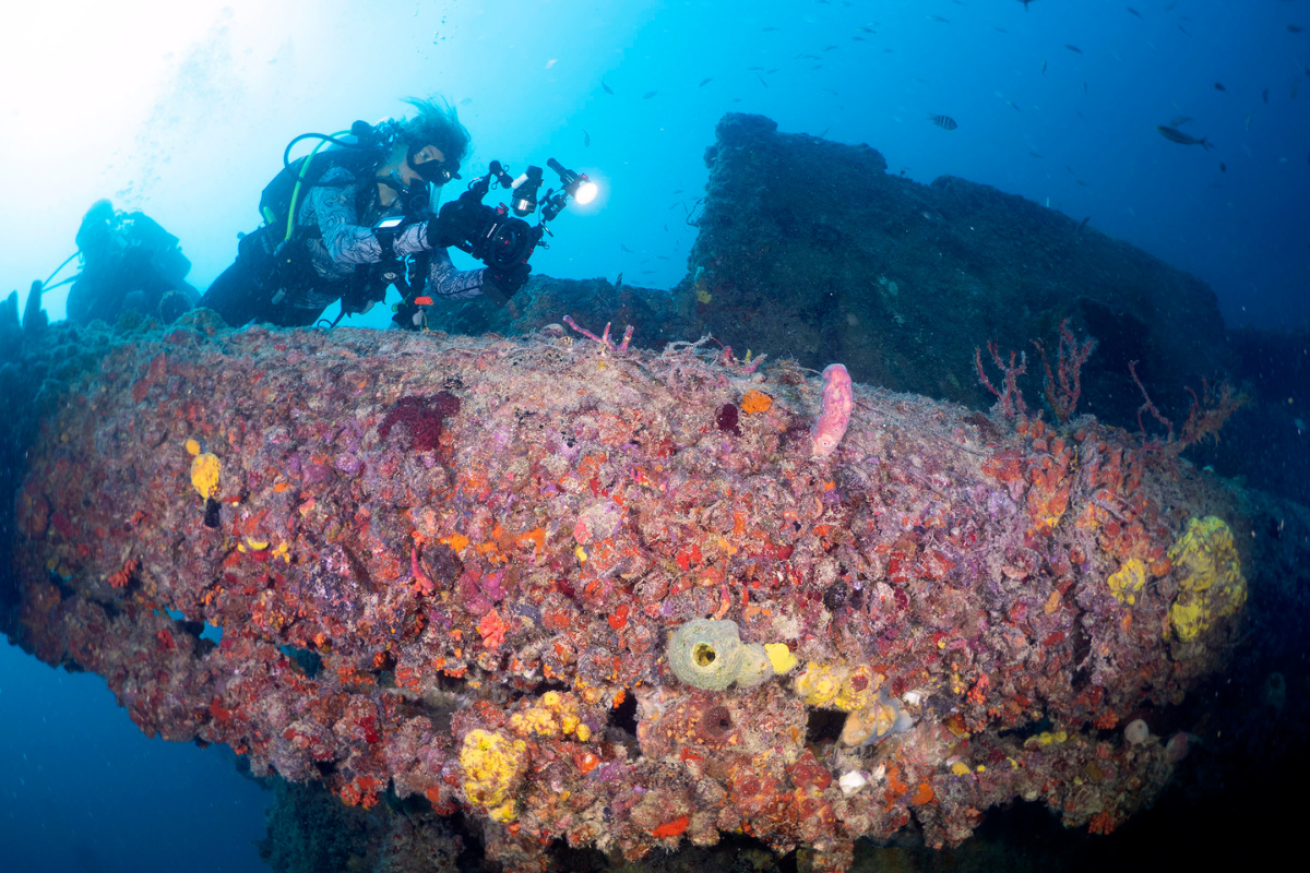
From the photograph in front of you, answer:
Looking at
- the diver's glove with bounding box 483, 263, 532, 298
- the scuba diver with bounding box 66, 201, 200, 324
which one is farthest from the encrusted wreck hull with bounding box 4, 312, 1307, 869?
the scuba diver with bounding box 66, 201, 200, 324

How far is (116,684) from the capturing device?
10.8 ft

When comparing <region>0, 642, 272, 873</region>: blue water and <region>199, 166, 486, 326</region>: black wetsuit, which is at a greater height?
<region>199, 166, 486, 326</region>: black wetsuit

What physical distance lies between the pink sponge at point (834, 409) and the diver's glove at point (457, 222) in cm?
344

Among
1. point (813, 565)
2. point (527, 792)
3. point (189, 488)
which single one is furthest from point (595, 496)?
point (189, 488)

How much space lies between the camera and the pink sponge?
2408 mm

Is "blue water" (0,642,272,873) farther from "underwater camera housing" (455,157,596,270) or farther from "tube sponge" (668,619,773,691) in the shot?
"tube sponge" (668,619,773,691)

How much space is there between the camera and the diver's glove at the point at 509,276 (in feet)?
16.0

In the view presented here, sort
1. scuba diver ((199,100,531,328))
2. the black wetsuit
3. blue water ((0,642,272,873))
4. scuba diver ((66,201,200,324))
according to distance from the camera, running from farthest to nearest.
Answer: blue water ((0,642,272,873)) → scuba diver ((66,201,200,324)) → scuba diver ((199,100,531,328)) → the black wetsuit

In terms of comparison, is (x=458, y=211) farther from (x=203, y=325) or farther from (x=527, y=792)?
(x=527, y=792)

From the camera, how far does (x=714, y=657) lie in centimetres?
223

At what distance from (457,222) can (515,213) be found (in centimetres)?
88

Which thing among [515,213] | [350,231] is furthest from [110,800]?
[515,213]

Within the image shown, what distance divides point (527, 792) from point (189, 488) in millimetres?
2500

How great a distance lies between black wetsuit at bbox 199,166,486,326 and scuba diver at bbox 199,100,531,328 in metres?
0.01
